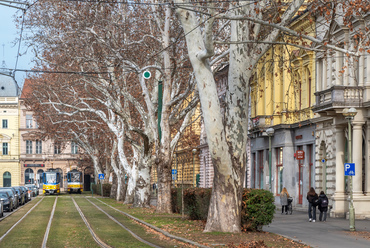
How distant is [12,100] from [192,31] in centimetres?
10312

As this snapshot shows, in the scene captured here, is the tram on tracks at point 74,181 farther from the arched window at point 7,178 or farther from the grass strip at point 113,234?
the grass strip at point 113,234

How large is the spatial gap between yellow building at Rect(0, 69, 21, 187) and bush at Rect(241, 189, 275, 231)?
329ft

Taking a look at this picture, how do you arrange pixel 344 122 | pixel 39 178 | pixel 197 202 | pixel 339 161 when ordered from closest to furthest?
1. pixel 197 202
2. pixel 344 122
3. pixel 339 161
4. pixel 39 178

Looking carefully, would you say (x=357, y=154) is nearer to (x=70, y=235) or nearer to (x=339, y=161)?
(x=339, y=161)

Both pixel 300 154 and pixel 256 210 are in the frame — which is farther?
pixel 300 154

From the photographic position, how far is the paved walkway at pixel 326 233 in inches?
770

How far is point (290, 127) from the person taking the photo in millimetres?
43562

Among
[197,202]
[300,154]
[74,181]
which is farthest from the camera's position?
[74,181]

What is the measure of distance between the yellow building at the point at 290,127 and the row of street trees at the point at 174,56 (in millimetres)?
3753

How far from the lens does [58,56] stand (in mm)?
37875

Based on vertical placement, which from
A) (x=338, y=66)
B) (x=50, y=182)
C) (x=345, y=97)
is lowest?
(x=50, y=182)

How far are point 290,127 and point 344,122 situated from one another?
36.0ft

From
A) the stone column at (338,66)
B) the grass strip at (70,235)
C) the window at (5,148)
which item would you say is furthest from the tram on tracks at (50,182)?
the grass strip at (70,235)

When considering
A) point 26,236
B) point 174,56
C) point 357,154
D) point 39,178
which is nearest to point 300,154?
point 357,154
